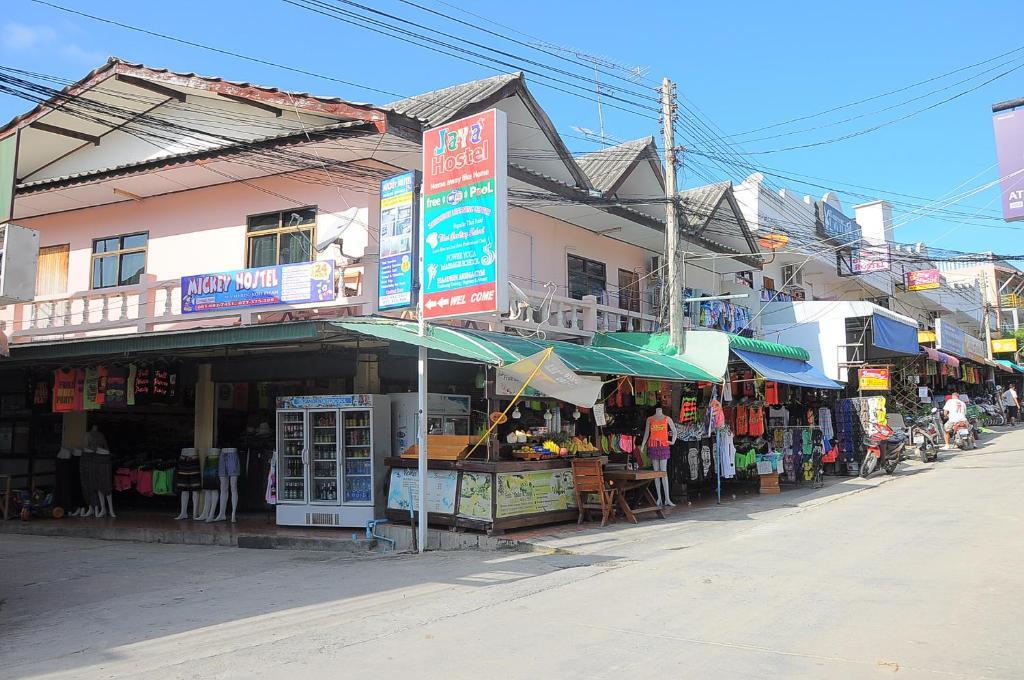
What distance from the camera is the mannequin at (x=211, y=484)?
49.3 ft

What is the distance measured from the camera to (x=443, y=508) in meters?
12.0

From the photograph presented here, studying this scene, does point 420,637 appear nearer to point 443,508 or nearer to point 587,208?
point 443,508

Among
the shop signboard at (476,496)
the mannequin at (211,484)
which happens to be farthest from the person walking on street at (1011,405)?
the mannequin at (211,484)

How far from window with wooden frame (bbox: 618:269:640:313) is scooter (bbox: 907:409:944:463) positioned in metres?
9.18

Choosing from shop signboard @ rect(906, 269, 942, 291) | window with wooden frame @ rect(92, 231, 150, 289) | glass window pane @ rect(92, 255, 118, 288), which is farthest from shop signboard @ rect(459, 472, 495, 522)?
shop signboard @ rect(906, 269, 942, 291)

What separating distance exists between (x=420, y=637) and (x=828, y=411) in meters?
16.6

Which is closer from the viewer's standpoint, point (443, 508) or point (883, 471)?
point (443, 508)

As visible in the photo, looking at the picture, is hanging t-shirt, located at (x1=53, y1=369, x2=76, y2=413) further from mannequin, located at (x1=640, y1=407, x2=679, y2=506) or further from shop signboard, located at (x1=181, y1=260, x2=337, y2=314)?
mannequin, located at (x1=640, y1=407, x2=679, y2=506)

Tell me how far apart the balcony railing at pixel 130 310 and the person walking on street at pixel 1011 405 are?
114 feet

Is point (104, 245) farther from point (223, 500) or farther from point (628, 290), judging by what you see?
point (628, 290)

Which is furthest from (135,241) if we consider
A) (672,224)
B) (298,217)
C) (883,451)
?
(883,451)

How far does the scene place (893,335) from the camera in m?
22.9

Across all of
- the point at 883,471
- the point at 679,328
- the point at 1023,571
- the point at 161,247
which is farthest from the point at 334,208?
the point at 883,471

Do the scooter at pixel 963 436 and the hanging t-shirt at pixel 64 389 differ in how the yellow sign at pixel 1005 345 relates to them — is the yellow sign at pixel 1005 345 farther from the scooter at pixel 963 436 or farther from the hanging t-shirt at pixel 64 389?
the hanging t-shirt at pixel 64 389
